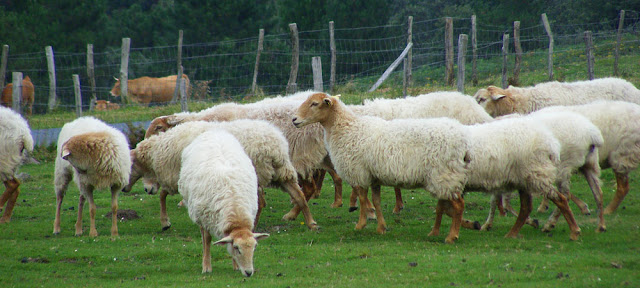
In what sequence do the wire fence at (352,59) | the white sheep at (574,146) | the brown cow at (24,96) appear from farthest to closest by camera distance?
the brown cow at (24,96)
the wire fence at (352,59)
the white sheep at (574,146)

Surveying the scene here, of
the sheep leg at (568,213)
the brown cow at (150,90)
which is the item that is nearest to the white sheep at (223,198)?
the sheep leg at (568,213)

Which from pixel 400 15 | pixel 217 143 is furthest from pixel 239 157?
pixel 400 15

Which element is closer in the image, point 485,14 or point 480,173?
point 480,173

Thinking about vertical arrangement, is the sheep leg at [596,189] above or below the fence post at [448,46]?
below

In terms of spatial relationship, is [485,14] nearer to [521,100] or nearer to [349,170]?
[521,100]

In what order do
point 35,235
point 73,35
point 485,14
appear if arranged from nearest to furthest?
point 35,235
point 485,14
point 73,35

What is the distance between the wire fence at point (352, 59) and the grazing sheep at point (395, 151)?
9.99 meters

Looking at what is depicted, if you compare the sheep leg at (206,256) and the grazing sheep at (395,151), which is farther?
the grazing sheep at (395,151)

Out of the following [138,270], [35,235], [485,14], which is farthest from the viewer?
[485,14]

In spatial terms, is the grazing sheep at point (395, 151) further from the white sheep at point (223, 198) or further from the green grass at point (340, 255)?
the white sheep at point (223, 198)

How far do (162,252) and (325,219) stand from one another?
2889 millimetres

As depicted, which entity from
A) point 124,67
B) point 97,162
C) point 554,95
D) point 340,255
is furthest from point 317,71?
point 340,255

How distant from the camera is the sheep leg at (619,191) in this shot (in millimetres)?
9609

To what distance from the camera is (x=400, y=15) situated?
37625 mm
